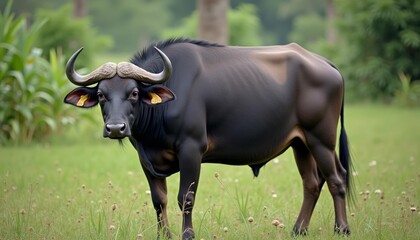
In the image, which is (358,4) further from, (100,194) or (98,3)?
(98,3)

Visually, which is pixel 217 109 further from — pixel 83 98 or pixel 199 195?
pixel 199 195

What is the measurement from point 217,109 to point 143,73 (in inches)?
30.9

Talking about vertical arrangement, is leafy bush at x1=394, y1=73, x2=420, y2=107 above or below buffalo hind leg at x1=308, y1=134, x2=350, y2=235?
below

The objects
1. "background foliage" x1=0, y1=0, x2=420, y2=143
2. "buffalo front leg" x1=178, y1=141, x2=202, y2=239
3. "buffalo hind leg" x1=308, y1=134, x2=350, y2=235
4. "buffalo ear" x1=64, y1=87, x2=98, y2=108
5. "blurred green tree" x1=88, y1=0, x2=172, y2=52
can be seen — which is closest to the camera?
"buffalo front leg" x1=178, y1=141, x2=202, y2=239

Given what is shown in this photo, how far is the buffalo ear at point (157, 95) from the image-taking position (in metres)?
5.61

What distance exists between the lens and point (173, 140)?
5762 millimetres

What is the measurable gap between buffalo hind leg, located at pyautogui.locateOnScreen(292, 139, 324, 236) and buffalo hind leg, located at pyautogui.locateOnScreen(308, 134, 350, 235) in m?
0.23

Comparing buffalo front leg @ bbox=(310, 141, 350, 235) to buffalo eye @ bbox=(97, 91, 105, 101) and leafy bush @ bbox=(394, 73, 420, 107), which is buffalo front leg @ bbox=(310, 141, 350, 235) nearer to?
buffalo eye @ bbox=(97, 91, 105, 101)

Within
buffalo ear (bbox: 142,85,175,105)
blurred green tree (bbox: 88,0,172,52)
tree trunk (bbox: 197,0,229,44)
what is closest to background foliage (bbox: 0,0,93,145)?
tree trunk (bbox: 197,0,229,44)

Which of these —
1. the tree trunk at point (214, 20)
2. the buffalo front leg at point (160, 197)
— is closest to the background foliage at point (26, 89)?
the tree trunk at point (214, 20)

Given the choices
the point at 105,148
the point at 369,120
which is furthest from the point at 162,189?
the point at 369,120

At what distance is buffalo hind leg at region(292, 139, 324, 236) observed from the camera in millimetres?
6513

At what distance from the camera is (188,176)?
5.78m

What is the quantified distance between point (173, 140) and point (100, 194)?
111 inches
